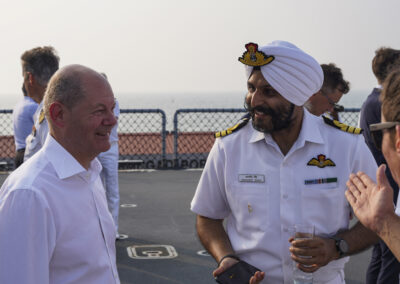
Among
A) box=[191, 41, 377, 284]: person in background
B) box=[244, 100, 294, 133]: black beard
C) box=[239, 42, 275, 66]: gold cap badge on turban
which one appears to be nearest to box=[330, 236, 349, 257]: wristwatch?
box=[191, 41, 377, 284]: person in background

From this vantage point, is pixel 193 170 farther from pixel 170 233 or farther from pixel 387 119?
pixel 387 119

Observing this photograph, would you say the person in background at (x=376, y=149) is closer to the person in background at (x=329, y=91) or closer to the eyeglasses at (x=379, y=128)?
the person in background at (x=329, y=91)

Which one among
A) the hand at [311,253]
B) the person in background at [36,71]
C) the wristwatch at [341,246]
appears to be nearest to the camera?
the hand at [311,253]

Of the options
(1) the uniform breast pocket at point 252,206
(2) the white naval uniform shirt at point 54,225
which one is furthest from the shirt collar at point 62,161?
(1) the uniform breast pocket at point 252,206

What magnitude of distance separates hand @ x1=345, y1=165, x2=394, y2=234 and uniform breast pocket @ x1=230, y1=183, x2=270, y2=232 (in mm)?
508

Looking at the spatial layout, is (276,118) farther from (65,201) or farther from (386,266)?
(386,266)

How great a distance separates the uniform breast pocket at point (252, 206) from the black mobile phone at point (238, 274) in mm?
182

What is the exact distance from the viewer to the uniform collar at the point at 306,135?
264cm

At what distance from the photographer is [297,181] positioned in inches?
102

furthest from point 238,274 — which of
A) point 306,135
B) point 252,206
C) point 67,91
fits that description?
point 67,91

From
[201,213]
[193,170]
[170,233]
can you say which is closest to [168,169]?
[193,170]

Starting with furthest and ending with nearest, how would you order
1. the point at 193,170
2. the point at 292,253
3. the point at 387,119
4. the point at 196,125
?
the point at 196,125
the point at 193,170
the point at 292,253
the point at 387,119

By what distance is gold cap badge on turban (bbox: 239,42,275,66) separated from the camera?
2609mm

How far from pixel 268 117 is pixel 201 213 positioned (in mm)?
633
